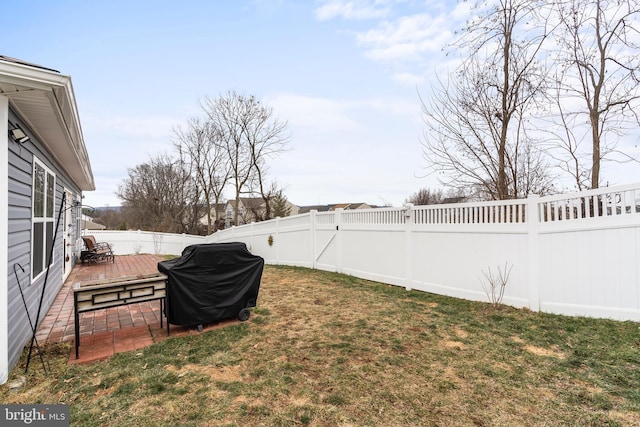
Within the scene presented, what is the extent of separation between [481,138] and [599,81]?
2.42 m

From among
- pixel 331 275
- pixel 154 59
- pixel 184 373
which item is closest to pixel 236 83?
pixel 154 59

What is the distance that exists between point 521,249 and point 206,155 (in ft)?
77.3

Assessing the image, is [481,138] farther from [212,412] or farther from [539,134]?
[212,412]

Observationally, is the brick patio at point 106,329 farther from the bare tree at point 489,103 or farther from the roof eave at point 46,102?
the bare tree at point 489,103

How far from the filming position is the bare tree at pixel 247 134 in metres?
19.9

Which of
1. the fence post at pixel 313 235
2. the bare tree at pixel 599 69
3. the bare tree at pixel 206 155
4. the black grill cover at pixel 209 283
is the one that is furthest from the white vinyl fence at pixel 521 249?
the bare tree at pixel 206 155

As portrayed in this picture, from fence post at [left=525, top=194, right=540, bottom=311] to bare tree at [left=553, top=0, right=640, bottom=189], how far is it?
138 inches

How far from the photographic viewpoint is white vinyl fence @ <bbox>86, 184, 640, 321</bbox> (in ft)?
12.2

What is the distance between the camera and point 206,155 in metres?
23.8

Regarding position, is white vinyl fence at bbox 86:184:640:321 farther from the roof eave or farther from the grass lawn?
the roof eave

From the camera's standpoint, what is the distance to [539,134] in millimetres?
7418

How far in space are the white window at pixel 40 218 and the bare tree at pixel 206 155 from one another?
688 inches

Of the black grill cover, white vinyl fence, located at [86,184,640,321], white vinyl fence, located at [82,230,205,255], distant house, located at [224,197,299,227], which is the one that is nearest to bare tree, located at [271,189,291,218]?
distant house, located at [224,197,299,227]

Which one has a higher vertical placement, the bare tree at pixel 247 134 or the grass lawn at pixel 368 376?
the bare tree at pixel 247 134
